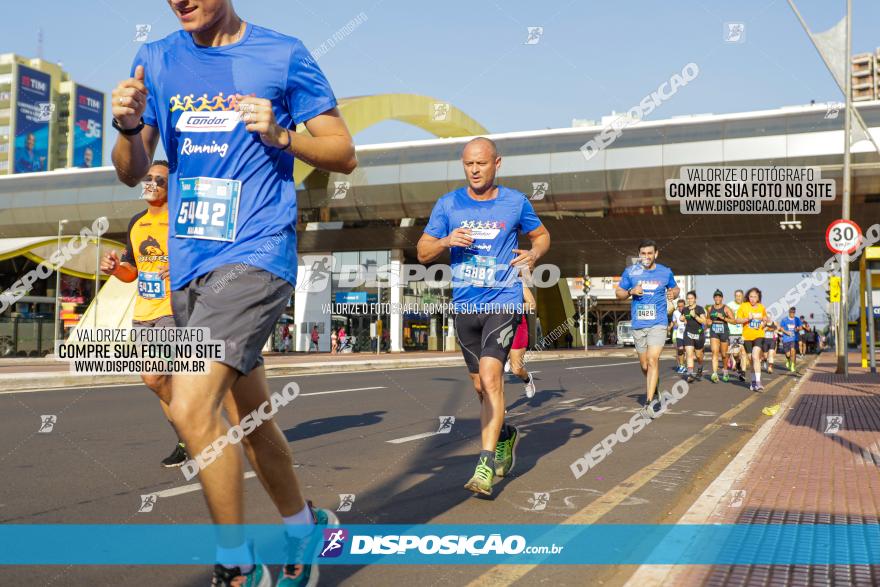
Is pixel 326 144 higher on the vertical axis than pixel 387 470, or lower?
higher

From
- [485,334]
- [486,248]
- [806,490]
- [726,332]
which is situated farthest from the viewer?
[726,332]

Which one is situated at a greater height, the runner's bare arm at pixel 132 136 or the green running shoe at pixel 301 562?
the runner's bare arm at pixel 132 136

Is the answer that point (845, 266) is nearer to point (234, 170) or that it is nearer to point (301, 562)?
point (301, 562)

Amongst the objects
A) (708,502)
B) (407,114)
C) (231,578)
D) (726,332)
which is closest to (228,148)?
(231,578)

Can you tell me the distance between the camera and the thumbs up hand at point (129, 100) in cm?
260

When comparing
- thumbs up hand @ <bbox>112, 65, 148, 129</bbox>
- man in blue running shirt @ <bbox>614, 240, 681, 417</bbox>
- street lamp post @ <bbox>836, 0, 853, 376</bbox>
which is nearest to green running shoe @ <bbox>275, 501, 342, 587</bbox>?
thumbs up hand @ <bbox>112, 65, 148, 129</bbox>

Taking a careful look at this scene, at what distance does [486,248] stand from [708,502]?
201 centimetres

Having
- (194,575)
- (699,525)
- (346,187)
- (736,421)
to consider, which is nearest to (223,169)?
(194,575)

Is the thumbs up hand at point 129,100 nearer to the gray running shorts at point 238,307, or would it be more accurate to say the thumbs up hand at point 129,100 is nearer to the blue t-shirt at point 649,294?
the gray running shorts at point 238,307

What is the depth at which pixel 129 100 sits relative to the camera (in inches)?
103

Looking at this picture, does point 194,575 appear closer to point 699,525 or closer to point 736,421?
point 699,525

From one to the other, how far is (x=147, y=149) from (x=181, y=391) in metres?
0.93

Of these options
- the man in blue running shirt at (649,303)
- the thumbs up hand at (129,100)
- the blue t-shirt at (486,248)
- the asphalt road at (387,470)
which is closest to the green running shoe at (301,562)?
the asphalt road at (387,470)

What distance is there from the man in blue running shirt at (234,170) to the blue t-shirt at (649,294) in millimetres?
7853
